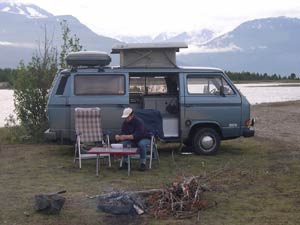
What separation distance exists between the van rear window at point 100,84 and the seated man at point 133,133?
1443 millimetres

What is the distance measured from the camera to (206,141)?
41.2 ft

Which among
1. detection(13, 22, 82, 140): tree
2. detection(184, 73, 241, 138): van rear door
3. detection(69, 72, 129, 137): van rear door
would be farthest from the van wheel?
detection(13, 22, 82, 140): tree

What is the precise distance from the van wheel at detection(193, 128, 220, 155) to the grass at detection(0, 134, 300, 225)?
9.2 inches

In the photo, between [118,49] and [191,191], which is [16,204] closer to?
[191,191]

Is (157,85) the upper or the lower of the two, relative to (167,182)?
Answer: upper

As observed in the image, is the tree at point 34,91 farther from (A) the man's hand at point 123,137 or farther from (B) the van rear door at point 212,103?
(A) the man's hand at point 123,137

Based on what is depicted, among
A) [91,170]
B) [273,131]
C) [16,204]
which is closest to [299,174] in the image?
[91,170]

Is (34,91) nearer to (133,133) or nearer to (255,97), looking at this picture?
(133,133)

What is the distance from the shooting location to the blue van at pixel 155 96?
12094 millimetres

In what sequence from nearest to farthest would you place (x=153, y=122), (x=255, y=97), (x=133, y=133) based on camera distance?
1. (x=133, y=133)
2. (x=153, y=122)
3. (x=255, y=97)

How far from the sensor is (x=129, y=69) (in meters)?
12.4

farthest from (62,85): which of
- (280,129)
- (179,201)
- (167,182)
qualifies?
(280,129)

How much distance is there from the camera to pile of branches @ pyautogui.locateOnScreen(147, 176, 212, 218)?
7.25 m

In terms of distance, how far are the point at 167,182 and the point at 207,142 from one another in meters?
3.41
